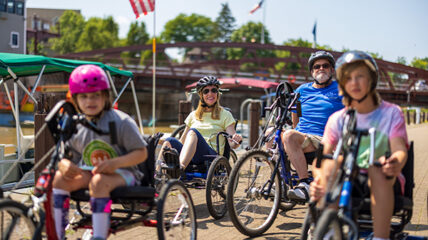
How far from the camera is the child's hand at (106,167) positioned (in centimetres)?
306

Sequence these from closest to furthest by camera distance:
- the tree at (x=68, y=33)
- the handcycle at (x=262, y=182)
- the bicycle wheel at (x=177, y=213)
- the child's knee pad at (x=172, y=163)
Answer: the bicycle wheel at (x=177, y=213) < the handcycle at (x=262, y=182) < the child's knee pad at (x=172, y=163) < the tree at (x=68, y=33)

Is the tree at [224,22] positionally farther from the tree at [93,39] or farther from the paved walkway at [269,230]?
the paved walkway at [269,230]

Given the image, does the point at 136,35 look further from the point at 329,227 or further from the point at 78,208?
the point at 329,227

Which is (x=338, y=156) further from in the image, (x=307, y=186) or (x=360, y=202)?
(x=307, y=186)

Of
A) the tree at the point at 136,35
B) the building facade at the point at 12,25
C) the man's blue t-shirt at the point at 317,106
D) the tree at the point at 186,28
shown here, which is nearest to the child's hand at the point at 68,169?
the man's blue t-shirt at the point at 317,106

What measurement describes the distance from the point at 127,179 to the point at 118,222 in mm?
289

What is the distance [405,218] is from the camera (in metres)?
3.34

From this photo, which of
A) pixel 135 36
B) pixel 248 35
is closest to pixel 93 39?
pixel 135 36

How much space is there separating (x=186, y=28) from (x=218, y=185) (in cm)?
10387

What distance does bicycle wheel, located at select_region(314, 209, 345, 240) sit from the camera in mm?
2656

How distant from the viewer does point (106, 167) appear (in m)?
3.06

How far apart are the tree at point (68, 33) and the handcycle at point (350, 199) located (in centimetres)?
8146

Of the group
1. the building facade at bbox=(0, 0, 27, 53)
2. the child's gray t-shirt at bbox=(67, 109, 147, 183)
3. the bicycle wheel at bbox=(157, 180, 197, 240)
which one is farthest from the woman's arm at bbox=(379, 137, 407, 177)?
the building facade at bbox=(0, 0, 27, 53)

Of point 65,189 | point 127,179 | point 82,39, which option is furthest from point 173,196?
point 82,39
